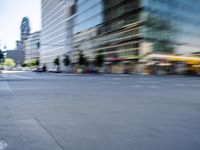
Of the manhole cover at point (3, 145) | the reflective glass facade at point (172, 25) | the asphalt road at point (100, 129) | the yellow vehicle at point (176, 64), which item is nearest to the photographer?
the manhole cover at point (3, 145)

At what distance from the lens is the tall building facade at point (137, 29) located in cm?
6044

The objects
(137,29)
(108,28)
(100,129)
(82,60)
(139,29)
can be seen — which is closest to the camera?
(100,129)

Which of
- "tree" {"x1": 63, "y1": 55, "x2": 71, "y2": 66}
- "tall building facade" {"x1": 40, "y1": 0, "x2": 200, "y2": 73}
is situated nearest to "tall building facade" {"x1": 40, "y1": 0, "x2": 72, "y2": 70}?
"tree" {"x1": 63, "y1": 55, "x2": 71, "y2": 66}

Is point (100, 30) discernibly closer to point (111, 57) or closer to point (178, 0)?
point (111, 57)

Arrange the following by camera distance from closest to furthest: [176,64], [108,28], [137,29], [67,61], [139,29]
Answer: [176,64]
[139,29]
[137,29]
[108,28]
[67,61]

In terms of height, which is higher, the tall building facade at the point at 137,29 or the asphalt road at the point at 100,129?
the tall building facade at the point at 137,29

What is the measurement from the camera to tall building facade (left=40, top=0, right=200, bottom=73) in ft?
198

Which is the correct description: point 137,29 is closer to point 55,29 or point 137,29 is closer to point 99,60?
point 99,60

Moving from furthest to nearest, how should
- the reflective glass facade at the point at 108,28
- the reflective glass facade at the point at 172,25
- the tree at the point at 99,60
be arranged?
the tree at the point at 99,60 < the reflective glass facade at the point at 108,28 < the reflective glass facade at the point at 172,25

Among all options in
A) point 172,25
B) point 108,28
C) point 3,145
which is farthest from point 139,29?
point 3,145

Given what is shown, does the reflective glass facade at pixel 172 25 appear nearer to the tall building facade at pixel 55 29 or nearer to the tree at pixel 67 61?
the tree at pixel 67 61

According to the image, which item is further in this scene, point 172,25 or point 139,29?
point 172,25

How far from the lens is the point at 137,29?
6197 centimetres

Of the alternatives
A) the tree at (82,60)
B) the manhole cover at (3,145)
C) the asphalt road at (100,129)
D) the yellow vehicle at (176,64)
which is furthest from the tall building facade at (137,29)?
the manhole cover at (3,145)
